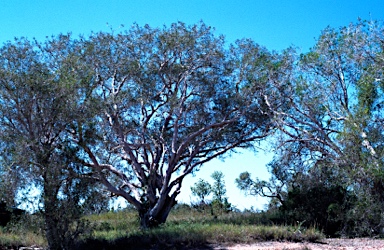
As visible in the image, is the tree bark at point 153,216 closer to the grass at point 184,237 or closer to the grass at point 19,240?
the grass at point 184,237

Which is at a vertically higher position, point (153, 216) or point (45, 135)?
point (45, 135)

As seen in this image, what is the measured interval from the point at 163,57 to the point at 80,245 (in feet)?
26.1

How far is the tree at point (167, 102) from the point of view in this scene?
17.2m

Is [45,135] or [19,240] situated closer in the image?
[45,135]

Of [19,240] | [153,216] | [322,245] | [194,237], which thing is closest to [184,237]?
[194,237]

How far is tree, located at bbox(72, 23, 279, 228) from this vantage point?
17.2m

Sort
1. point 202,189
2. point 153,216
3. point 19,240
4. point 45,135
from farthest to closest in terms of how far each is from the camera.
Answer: point 202,189 < point 153,216 < point 19,240 < point 45,135

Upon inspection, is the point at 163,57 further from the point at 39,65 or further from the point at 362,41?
the point at 362,41

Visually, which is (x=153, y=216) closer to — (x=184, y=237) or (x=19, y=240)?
(x=184, y=237)

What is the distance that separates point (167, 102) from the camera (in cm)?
1775

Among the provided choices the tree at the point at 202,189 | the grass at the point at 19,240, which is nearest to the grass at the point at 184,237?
the grass at the point at 19,240

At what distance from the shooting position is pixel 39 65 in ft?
45.6

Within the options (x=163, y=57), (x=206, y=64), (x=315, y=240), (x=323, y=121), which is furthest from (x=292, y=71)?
(x=315, y=240)

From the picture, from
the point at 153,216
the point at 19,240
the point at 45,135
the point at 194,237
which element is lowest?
the point at 194,237
